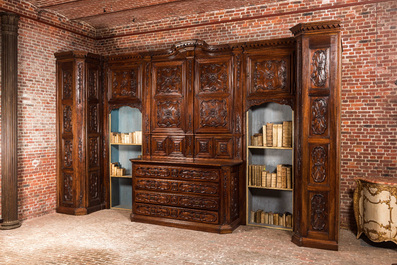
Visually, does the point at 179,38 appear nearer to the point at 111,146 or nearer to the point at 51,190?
the point at 111,146

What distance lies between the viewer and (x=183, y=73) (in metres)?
6.37

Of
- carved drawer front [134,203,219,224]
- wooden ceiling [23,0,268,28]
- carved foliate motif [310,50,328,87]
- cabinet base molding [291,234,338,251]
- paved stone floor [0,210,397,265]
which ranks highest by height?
wooden ceiling [23,0,268,28]

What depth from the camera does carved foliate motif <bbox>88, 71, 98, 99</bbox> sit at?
269 inches

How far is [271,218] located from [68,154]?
4301mm

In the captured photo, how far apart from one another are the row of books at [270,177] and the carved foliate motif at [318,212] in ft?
2.69

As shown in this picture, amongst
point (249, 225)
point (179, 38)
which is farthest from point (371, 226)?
point (179, 38)

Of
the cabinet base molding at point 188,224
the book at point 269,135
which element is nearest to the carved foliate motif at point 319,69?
the book at point 269,135

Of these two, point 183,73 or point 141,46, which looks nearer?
point 183,73

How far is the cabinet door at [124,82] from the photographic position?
6809mm

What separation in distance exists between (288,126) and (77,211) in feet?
14.8

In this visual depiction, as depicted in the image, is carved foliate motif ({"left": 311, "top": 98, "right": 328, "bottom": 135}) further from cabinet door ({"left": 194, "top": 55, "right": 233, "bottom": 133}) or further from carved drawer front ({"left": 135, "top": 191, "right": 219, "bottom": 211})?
carved drawer front ({"left": 135, "top": 191, "right": 219, "bottom": 211})

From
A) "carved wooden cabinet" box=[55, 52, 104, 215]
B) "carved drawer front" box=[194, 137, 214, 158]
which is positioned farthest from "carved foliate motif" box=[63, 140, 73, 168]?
"carved drawer front" box=[194, 137, 214, 158]

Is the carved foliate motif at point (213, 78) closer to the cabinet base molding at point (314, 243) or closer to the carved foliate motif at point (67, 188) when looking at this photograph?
the cabinet base molding at point (314, 243)

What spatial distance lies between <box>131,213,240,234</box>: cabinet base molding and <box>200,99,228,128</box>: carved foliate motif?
1829mm
